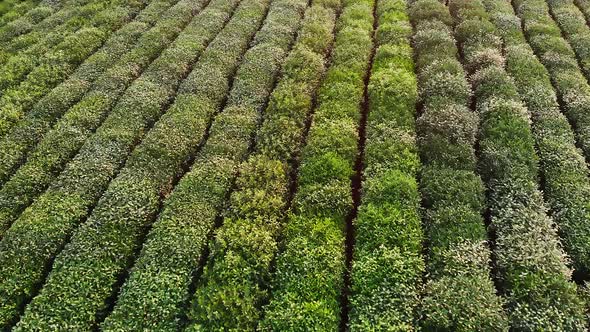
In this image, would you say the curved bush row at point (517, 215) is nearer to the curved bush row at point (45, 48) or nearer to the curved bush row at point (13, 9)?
the curved bush row at point (45, 48)

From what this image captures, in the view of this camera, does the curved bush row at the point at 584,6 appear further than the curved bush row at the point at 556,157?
Yes

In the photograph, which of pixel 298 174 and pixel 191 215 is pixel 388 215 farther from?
pixel 191 215

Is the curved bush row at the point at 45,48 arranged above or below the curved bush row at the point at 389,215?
above

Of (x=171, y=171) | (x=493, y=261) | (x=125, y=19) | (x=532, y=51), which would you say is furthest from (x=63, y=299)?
(x=532, y=51)

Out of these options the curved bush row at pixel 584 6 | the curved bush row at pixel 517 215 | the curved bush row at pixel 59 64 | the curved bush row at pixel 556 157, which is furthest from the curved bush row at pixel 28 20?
the curved bush row at pixel 584 6

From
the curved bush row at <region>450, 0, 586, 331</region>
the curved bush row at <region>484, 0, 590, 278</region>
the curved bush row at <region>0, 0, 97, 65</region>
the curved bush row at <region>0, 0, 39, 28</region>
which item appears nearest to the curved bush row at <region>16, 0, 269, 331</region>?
the curved bush row at <region>0, 0, 97, 65</region>

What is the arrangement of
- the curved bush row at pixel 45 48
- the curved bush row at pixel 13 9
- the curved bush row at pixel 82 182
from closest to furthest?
the curved bush row at pixel 82 182 < the curved bush row at pixel 45 48 < the curved bush row at pixel 13 9

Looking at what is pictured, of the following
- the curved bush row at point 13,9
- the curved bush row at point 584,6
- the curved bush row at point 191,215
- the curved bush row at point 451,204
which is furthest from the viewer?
the curved bush row at point 13,9

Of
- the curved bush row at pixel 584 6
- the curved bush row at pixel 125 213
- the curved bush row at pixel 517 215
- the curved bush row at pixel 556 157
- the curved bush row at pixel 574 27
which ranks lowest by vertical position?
the curved bush row at pixel 584 6
